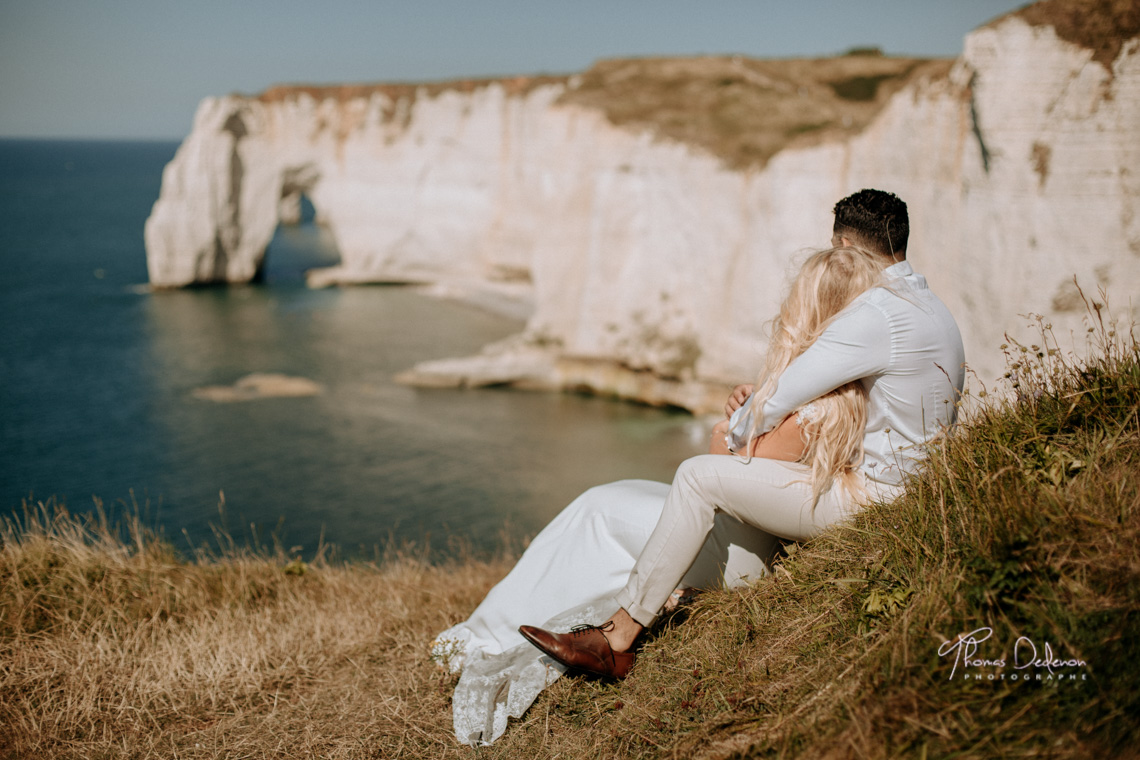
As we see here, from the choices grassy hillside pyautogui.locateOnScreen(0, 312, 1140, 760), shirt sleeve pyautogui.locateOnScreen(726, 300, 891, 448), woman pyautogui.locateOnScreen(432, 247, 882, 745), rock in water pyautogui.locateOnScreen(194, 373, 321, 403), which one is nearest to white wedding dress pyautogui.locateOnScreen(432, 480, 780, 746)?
woman pyautogui.locateOnScreen(432, 247, 882, 745)

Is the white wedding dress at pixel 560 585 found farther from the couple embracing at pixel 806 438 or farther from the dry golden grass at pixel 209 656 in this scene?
the dry golden grass at pixel 209 656

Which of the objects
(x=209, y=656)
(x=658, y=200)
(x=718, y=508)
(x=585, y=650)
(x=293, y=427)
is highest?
(x=658, y=200)

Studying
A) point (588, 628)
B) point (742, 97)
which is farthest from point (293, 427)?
point (588, 628)

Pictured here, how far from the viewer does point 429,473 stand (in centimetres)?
1816

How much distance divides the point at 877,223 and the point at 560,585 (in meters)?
2.09

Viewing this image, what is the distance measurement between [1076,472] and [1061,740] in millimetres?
1163

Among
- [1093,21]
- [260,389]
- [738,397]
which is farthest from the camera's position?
[260,389]

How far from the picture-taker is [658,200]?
2278 centimetres

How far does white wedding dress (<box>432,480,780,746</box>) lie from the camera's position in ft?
11.1

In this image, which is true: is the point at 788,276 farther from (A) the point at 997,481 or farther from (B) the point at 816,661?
(B) the point at 816,661

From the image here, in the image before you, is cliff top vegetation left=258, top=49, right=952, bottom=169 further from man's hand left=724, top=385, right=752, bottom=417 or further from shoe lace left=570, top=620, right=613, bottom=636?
shoe lace left=570, top=620, right=613, bottom=636

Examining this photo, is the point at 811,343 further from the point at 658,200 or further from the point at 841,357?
the point at 658,200

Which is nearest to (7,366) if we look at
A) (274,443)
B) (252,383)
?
(252,383)

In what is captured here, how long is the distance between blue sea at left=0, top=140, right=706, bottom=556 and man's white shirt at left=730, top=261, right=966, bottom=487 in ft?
16.9
